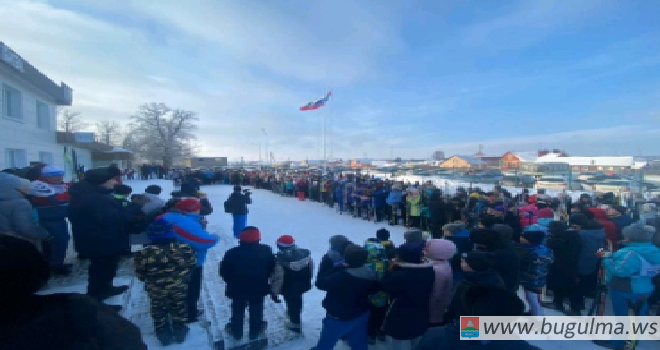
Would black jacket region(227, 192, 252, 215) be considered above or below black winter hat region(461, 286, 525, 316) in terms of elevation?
below

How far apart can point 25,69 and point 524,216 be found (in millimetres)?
15713

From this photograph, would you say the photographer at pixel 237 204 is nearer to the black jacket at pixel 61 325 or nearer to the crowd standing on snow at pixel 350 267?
the crowd standing on snow at pixel 350 267

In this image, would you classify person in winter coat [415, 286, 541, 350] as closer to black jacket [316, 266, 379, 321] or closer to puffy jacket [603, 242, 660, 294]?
black jacket [316, 266, 379, 321]

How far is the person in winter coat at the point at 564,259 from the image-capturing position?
4.66 meters

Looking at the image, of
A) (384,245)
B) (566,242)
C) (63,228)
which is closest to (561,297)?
(566,242)

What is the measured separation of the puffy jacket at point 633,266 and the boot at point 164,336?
17.4ft

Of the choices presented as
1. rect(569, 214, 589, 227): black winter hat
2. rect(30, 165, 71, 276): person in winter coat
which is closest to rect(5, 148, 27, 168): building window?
rect(30, 165, 71, 276): person in winter coat

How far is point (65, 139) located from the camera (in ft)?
48.2

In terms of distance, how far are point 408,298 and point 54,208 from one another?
17.3 feet

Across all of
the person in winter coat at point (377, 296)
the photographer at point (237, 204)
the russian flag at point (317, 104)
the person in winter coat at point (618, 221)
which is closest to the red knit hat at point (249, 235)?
the person in winter coat at point (377, 296)

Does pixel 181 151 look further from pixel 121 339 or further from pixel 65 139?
pixel 121 339

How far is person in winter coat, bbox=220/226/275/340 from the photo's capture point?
3699 mm

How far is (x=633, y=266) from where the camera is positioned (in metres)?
3.66

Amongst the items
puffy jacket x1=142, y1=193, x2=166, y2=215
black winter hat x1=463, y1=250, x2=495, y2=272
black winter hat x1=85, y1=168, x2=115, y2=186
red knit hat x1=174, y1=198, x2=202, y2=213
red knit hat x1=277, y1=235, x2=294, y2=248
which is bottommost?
red knit hat x1=277, y1=235, x2=294, y2=248
